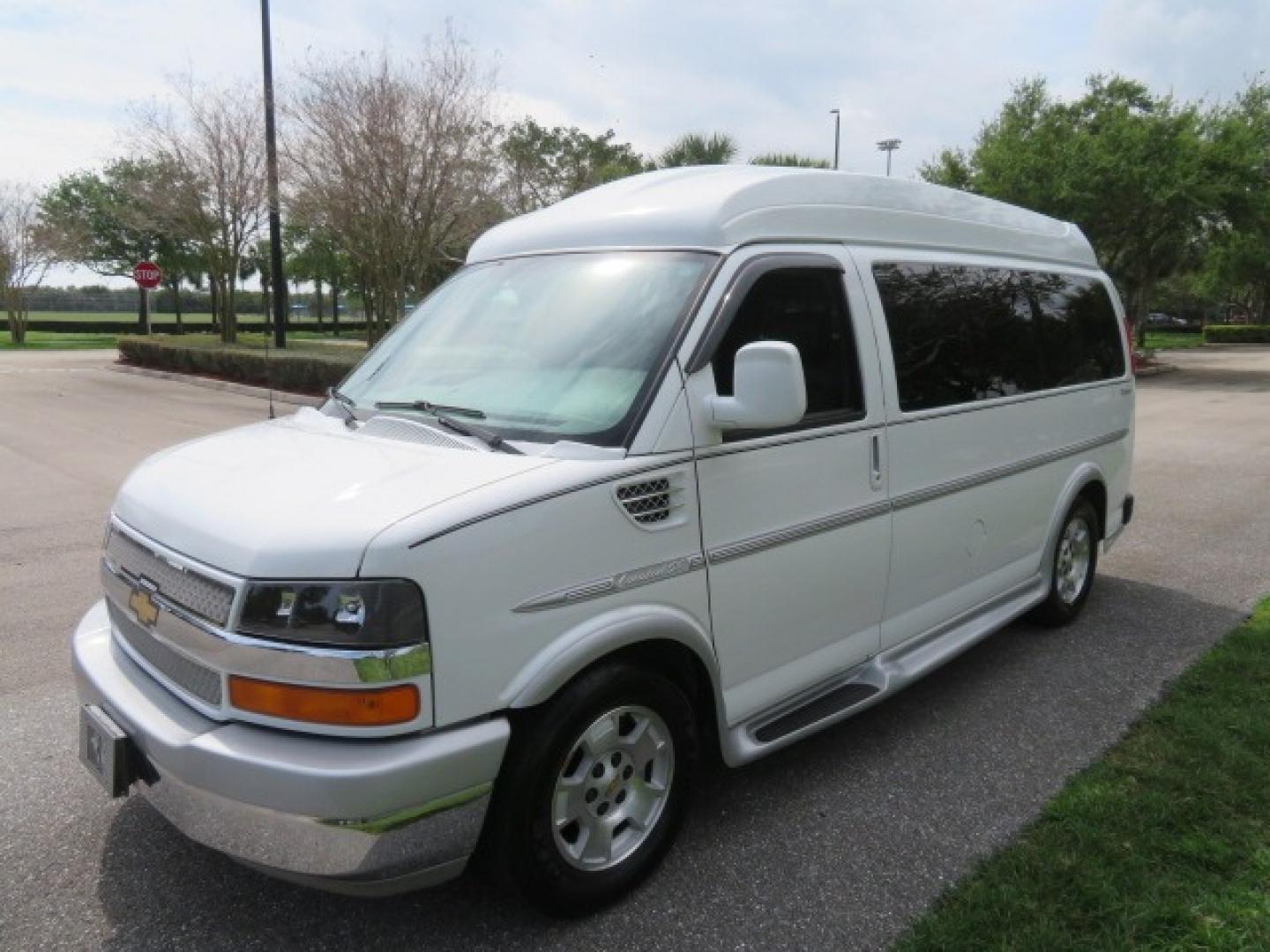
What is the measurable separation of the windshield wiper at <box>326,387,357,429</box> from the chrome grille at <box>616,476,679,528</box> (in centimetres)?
111

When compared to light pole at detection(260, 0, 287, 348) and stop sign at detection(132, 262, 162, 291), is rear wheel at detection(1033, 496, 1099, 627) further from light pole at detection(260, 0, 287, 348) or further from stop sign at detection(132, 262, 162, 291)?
stop sign at detection(132, 262, 162, 291)

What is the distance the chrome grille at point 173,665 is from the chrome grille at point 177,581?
0.51 feet

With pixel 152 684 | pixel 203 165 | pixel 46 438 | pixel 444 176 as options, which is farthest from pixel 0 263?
pixel 152 684

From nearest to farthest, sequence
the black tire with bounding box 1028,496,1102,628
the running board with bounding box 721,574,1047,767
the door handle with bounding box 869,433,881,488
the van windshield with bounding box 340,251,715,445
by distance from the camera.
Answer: the van windshield with bounding box 340,251,715,445, the running board with bounding box 721,574,1047,767, the door handle with bounding box 869,433,881,488, the black tire with bounding box 1028,496,1102,628

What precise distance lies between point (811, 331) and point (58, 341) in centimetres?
4597

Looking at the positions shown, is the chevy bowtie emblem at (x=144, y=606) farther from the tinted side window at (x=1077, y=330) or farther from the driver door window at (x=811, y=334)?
the tinted side window at (x=1077, y=330)

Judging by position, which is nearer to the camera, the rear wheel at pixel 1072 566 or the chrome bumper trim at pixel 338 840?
the chrome bumper trim at pixel 338 840

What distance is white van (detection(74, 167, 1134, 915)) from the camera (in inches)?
89.7

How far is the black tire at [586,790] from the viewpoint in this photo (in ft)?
8.24

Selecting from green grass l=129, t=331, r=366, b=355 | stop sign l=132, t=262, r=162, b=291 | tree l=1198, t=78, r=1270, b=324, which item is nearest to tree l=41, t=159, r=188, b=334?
green grass l=129, t=331, r=366, b=355

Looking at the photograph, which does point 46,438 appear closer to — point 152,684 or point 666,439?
point 152,684

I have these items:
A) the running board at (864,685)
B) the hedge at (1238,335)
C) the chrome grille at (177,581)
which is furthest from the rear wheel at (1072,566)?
the hedge at (1238,335)

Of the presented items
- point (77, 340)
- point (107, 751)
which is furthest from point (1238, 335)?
point (107, 751)

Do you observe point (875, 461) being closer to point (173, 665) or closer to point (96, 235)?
point (173, 665)
